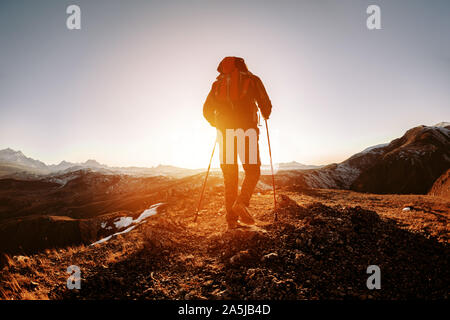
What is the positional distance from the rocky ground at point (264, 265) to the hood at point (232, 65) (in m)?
3.74

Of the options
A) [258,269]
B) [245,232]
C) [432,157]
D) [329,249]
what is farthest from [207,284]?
[432,157]

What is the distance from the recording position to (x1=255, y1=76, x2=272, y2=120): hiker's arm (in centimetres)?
451

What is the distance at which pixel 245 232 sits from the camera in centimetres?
348

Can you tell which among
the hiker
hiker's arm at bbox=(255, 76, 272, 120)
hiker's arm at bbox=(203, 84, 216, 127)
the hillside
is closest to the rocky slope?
hiker's arm at bbox=(255, 76, 272, 120)

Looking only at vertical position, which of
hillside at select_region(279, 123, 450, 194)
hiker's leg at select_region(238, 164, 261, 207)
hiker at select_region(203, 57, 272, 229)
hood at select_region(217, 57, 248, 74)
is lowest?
hillside at select_region(279, 123, 450, 194)

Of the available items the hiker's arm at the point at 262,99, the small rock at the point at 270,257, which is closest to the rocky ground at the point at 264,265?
the small rock at the point at 270,257

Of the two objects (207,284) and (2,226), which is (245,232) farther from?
(2,226)

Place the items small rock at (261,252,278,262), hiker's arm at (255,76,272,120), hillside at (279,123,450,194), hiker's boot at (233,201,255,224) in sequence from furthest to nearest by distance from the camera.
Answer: hillside at (279,123,450,194) < hiker's arm at (255,76,272,120) < hiker's boot at (233,201,255,224) < small rock at (261,252,278,262)

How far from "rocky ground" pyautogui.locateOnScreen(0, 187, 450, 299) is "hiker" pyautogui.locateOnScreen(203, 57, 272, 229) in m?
1.01

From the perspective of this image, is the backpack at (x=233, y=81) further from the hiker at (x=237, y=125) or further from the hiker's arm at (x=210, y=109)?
the hiker's arm at (x=210, y=109)

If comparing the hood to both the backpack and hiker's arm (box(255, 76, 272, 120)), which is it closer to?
the backpack

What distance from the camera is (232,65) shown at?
439cm

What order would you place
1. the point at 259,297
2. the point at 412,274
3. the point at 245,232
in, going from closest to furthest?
the point at 259,297
the point at 412,274
the point at 245,232
